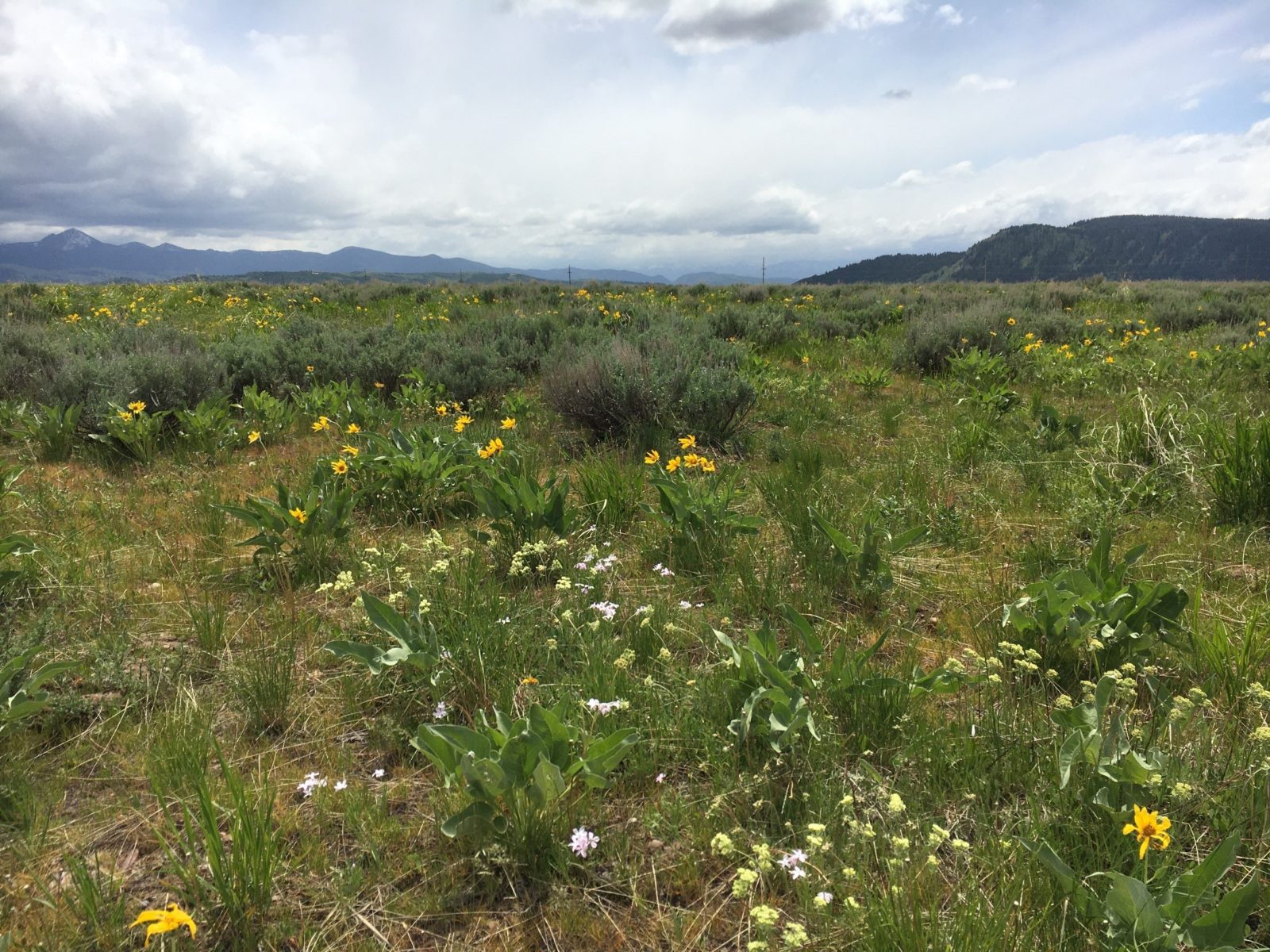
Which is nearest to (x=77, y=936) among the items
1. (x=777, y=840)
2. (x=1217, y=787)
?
(x=777, y=840)

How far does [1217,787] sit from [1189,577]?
144cm

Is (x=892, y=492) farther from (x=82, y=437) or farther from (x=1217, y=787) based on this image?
(x=82, y=437)

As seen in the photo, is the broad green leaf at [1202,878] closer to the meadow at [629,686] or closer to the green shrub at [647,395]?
the meadow at [629,686]

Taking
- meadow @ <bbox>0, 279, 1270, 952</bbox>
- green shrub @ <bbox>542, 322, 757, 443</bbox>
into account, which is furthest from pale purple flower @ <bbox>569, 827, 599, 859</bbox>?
green shrub @ <bbox>542, 322, 757, 443</bbox>

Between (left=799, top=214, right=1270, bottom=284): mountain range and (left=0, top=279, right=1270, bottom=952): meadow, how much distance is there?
12249 cm

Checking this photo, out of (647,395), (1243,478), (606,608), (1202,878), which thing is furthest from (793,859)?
(647,395)

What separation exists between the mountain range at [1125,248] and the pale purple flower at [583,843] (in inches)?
4922

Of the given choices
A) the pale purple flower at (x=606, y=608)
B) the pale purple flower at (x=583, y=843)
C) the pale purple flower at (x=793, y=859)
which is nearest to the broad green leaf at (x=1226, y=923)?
the pale purple flower at (x=793, y=859)

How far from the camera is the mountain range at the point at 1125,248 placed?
122 m

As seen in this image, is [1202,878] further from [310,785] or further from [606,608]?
[310,785]

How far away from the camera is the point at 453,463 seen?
12.4ft

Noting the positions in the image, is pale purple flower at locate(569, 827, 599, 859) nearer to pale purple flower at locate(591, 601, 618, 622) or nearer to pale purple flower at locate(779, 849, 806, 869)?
pale purple flower at locate(779, 849, 806, 869)

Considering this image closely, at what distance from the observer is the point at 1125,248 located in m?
128

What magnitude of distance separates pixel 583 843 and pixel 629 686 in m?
0.55
